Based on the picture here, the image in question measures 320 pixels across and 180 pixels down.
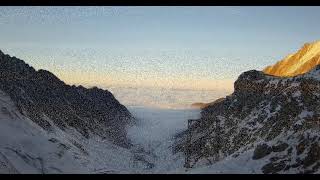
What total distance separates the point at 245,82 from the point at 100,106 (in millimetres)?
87379

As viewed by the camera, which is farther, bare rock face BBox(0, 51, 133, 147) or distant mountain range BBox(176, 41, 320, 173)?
bare rock face BBox(0, 51, 133, 147)

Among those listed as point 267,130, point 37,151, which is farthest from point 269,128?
point 37,151

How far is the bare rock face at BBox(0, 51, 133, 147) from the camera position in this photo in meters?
91.2

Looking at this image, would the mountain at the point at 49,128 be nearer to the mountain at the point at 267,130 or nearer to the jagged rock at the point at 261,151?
the mountain at the point at 267,130

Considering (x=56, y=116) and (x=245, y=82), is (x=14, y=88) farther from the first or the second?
(x=245, y=82)

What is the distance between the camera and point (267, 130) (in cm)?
5203

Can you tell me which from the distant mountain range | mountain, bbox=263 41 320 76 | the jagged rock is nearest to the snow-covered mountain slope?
the distant mountain range

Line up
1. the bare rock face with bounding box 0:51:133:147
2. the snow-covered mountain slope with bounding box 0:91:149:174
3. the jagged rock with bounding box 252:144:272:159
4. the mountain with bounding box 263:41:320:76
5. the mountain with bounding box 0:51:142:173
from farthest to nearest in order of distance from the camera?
the mountain with bounding box 263:41:320:76 < the bare rock face with bounding box 0:51:133:147 < the mountain with bounding box 0:51:142:173 < the snow-covered mountain slope with bounding box 0:91:149:174 < the jagged rock with bounding box 252:144:272:159

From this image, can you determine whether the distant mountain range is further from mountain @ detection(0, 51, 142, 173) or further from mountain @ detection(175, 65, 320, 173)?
mountain @ detection(0, 51, 142, 173)

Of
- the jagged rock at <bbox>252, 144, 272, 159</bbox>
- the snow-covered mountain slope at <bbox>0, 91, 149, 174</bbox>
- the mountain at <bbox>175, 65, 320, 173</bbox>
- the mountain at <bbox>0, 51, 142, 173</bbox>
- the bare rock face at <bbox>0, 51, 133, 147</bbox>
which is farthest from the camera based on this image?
the bare rock face at <bbox>0, 51, 133, 147</bbox>

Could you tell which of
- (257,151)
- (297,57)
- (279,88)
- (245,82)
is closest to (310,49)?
(297,57)

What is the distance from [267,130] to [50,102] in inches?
2782

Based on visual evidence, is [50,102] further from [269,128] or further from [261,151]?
[261,151]

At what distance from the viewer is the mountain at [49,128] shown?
6438 cm
